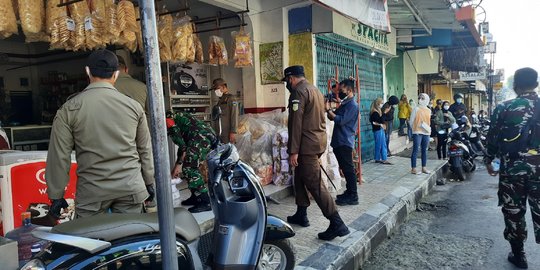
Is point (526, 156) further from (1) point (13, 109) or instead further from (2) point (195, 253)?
(1) point (13, 109)

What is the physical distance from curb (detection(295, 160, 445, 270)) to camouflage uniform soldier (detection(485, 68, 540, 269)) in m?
1.40

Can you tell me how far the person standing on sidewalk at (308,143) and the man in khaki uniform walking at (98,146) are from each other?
1.97m

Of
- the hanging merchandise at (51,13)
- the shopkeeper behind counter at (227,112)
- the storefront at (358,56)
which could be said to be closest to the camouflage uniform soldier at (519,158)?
the storefront at (358,56)

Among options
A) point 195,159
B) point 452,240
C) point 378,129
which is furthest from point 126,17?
point 378,129

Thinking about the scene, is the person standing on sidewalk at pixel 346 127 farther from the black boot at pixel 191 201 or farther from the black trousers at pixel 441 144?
the black trousers at pixel 441 144

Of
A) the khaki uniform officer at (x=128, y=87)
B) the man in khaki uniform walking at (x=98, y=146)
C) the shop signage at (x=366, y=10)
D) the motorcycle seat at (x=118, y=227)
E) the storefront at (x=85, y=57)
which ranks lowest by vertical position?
the motorcycle seat at (x=118, y=227)

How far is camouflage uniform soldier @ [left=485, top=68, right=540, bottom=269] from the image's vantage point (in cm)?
361

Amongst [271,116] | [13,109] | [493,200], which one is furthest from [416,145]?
[13,109]

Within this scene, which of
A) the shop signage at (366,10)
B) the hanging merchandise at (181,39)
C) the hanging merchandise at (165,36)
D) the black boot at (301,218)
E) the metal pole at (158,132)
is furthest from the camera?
the shop signage at (366,10)

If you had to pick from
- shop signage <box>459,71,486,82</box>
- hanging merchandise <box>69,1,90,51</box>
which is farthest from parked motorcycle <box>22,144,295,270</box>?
shop signage <box>459,71,486,82</box>

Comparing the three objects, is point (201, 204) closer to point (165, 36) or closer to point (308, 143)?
point (308, 143)

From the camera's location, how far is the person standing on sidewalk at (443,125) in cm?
968

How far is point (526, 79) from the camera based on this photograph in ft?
12.1

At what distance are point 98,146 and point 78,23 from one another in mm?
2018
